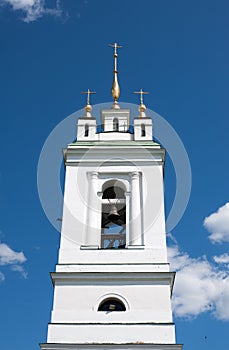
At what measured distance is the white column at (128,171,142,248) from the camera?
19528mm


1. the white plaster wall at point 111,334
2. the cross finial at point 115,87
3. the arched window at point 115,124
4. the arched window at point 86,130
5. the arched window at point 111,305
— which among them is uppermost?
the cross finial at point 115,87

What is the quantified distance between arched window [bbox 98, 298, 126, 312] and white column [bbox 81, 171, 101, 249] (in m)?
2.03

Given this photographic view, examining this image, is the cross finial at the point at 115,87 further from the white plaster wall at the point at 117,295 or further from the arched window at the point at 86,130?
the white plaster wall at the point at 117,295

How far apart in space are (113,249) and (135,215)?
1.60 m

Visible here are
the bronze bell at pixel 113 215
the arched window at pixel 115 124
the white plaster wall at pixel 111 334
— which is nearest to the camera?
the white plaster wall at pixel 111 334

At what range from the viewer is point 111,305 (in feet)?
59.4

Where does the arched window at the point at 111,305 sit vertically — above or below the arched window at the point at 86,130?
below

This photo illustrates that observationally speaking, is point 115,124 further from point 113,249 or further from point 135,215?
point 113,249

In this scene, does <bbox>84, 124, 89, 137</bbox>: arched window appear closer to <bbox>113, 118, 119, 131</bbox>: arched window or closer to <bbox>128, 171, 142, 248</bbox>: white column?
<bbox>113, 118, 119, 131</bbox>: arched window

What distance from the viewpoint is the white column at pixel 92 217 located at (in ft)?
63.9

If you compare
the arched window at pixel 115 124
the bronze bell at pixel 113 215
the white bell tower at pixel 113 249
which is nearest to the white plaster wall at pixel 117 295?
the white bell tower at pixel 113 249

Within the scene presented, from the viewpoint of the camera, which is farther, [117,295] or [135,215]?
[135,215]

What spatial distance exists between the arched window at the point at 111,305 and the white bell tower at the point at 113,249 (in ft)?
0.11

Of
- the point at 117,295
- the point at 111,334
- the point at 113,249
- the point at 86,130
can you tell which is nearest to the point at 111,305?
the point at 117,295
